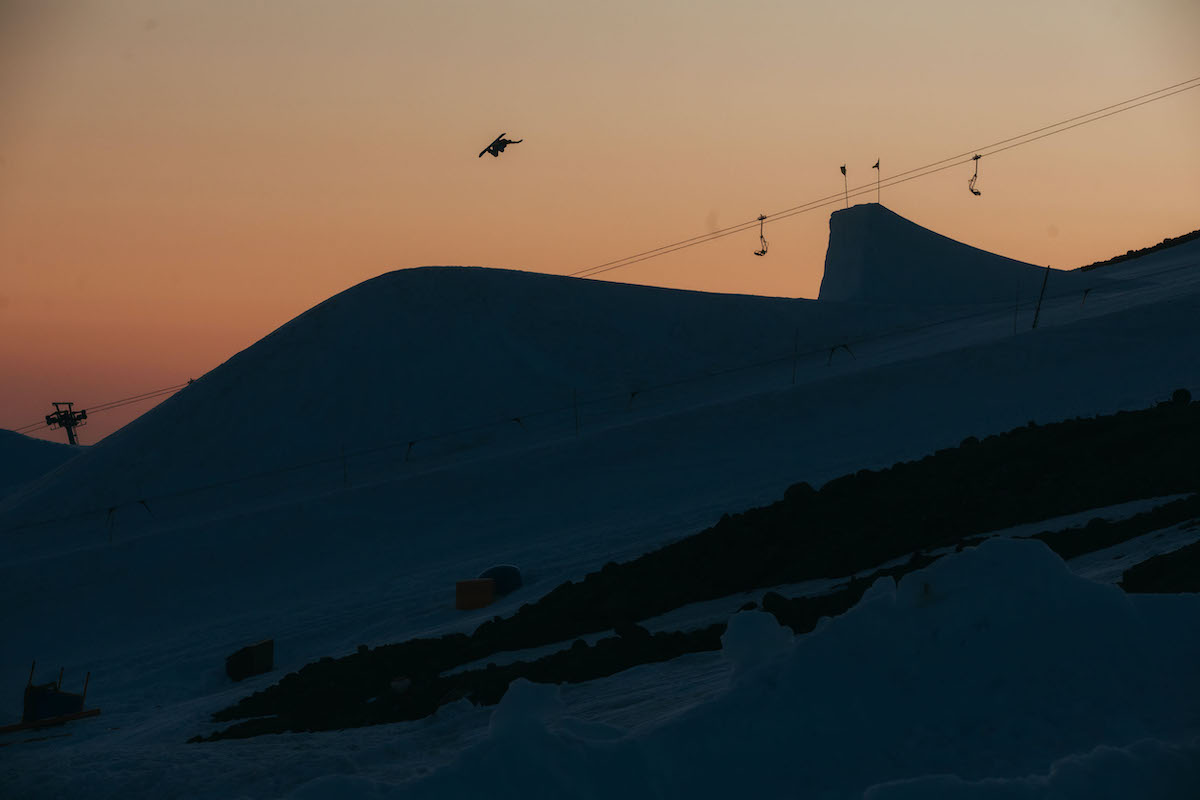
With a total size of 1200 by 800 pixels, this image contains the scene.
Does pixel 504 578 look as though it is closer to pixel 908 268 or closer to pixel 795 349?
pixel 795 349

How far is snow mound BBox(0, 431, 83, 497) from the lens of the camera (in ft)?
221

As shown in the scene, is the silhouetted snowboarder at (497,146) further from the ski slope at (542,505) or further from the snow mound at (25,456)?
the snow mound at (25,456)

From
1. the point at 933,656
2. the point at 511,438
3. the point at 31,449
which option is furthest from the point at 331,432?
the point at 31,449

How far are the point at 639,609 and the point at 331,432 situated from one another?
23.9 metres

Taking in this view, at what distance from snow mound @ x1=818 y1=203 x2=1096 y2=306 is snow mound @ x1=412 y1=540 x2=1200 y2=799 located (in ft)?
144

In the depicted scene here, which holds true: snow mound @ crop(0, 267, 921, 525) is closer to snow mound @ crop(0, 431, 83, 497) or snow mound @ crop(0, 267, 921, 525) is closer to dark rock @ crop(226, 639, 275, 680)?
dark rock @ crop(226, 639, 275, 680)

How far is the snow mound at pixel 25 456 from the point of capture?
221 feet

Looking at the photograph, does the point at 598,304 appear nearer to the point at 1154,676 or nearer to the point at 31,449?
the point at 1154,676

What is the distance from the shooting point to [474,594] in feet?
62.8

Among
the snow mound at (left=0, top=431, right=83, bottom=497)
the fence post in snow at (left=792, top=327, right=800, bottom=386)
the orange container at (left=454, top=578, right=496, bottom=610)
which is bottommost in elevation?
the orange container at (left=454, top=578, right=496, bottom=610)

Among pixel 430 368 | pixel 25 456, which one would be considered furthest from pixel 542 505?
pixel 25 456

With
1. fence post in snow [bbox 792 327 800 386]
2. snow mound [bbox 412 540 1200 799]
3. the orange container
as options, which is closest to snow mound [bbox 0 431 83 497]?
fence post in snow [bbox 792 327 800 386]

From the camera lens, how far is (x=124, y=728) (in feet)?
50.5

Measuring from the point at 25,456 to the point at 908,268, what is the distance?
169ft
